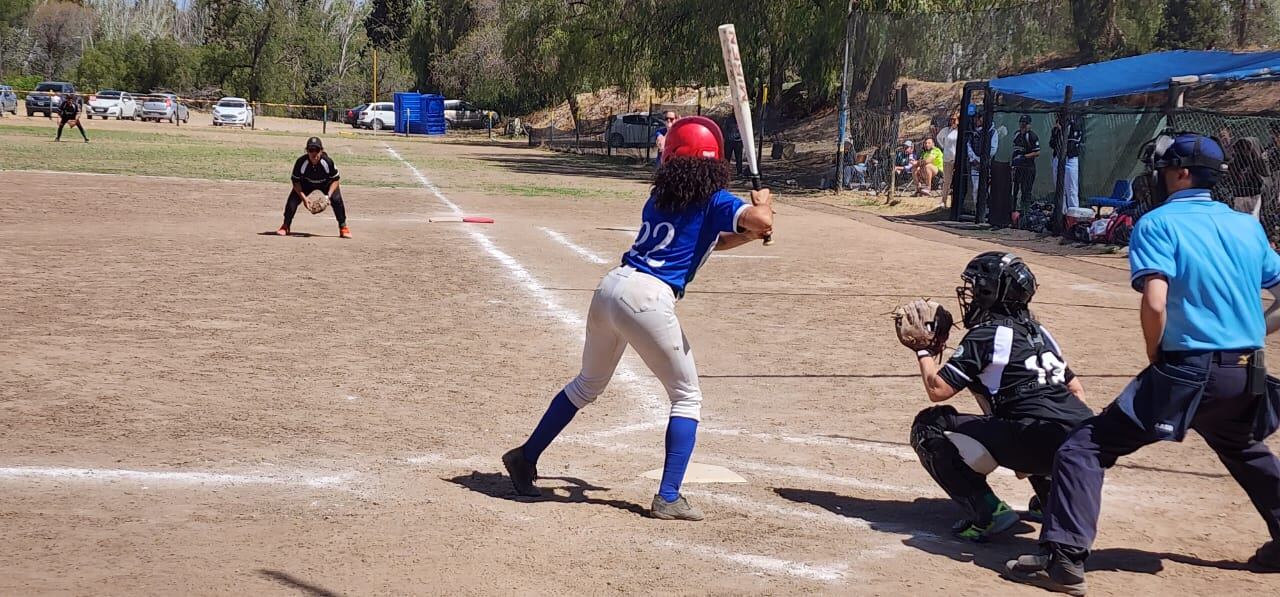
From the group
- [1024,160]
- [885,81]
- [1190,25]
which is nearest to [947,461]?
[1024,160]

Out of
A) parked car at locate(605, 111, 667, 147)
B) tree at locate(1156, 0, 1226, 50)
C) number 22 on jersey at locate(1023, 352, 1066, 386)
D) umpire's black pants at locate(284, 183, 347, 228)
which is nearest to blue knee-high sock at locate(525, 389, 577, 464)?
number 22 on jersey at locate(1023, 352, 1066, 386)

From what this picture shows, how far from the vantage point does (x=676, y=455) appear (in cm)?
539

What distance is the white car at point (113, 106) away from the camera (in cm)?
6525

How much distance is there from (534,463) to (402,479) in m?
0.73

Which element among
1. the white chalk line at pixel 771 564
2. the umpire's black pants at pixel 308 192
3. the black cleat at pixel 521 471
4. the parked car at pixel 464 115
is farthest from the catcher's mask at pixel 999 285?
the parked car at pixel 464 115

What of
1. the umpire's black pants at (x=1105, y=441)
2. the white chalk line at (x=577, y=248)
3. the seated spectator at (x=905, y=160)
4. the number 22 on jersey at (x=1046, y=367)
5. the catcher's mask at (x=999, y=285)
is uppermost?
the seated spectator at (x=905, y=160)

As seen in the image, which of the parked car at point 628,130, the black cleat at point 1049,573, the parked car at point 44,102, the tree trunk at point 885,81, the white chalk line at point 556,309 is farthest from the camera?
the parked car at point 44,102

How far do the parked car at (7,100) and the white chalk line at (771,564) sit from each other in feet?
222

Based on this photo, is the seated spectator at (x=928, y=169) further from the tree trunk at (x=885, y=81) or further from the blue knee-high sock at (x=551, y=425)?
the blue knee-high sock at (x=551, y=425)

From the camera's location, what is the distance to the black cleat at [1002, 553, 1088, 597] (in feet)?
15.0

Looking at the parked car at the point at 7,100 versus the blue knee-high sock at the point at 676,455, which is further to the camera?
the parked car at the point at 7,100

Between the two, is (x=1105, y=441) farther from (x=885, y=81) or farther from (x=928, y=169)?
(x=885, y=81)

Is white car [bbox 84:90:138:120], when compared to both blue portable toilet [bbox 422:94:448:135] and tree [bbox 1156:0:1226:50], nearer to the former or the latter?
blue portable toilet [bbox 422:94:448:135]

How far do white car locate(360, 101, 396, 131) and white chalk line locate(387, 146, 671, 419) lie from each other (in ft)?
173
